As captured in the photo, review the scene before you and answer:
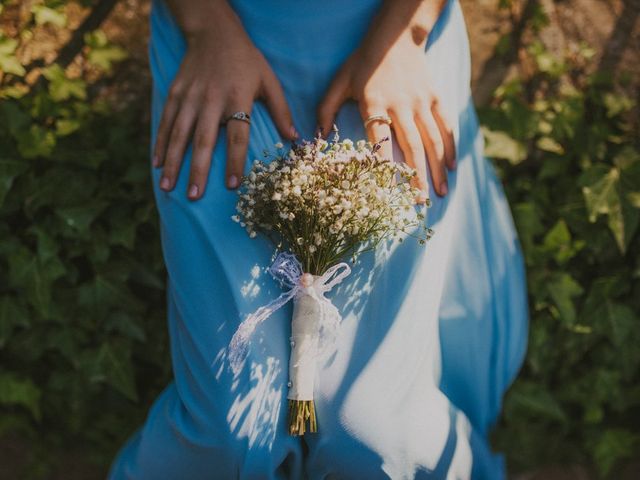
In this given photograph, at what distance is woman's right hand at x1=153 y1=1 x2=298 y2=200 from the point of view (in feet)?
6.26

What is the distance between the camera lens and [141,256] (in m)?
2.58

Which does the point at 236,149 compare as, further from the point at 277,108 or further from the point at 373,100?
the point at 373,100

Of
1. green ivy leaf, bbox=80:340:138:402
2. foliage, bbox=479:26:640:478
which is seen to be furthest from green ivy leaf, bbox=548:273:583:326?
green ivy leaf, bbox=80:340:138:402

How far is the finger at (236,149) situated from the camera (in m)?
1.88

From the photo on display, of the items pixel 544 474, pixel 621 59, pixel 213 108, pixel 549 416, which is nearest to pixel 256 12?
pixel 213 108

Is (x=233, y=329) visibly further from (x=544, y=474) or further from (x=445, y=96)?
(x=544, y=474)

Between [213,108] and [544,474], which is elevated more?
[213,108]

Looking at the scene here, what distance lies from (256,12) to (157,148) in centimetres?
48

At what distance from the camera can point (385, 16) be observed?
207 centimetres

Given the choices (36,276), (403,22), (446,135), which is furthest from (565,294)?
(36,276)

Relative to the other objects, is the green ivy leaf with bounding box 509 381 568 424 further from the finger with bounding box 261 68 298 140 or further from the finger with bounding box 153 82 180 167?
the finger with bounding box 153 82 180 167

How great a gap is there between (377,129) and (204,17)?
584mm

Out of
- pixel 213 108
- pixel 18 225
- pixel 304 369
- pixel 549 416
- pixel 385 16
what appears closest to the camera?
pixel 304 369

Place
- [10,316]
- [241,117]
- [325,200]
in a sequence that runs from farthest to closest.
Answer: [10,316], [241,117], [325,200]
